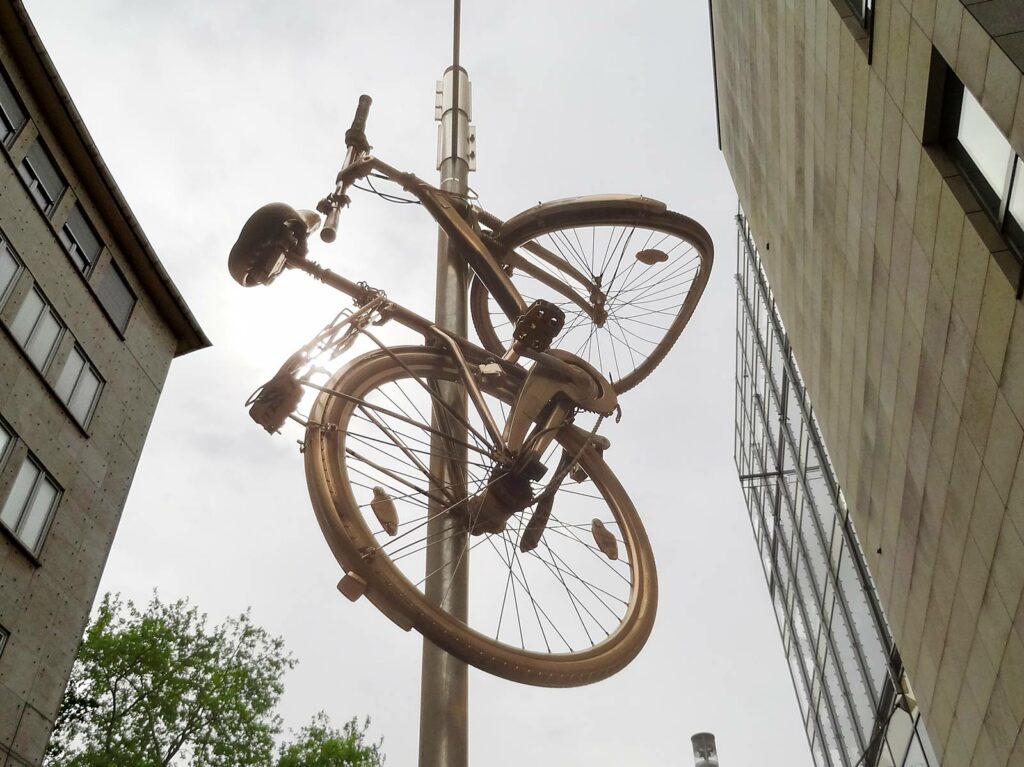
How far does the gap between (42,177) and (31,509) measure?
6928 millimetres

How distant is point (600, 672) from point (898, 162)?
6906mm

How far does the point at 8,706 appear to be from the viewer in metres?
15.0

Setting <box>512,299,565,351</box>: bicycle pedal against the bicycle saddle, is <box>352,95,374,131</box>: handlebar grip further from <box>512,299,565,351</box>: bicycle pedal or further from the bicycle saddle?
<box>512,299,565,351</box>: bicycle pedal

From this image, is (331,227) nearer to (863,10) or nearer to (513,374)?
(513,374)

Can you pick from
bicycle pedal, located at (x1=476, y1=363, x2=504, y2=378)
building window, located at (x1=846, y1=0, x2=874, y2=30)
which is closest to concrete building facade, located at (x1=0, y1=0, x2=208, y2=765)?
bicycle pedal, located at (x1=476, y1=363, x2=504, y2=378)

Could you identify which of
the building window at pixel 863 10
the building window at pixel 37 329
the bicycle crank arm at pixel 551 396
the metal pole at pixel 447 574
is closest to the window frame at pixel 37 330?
the building window at pixel 37 329

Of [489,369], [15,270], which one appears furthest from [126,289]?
[489,369]

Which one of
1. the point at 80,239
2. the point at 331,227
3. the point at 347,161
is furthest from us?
the point at 80,239

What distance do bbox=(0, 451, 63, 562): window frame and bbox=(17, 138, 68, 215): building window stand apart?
5290mm

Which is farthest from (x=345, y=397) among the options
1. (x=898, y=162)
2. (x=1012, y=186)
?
(x=898, y=162)

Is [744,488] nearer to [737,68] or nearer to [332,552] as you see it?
[737,68]

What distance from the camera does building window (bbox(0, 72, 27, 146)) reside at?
58.1 feet

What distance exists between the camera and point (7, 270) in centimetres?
1681

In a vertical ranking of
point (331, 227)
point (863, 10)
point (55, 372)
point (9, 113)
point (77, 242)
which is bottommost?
point (331, 227)
